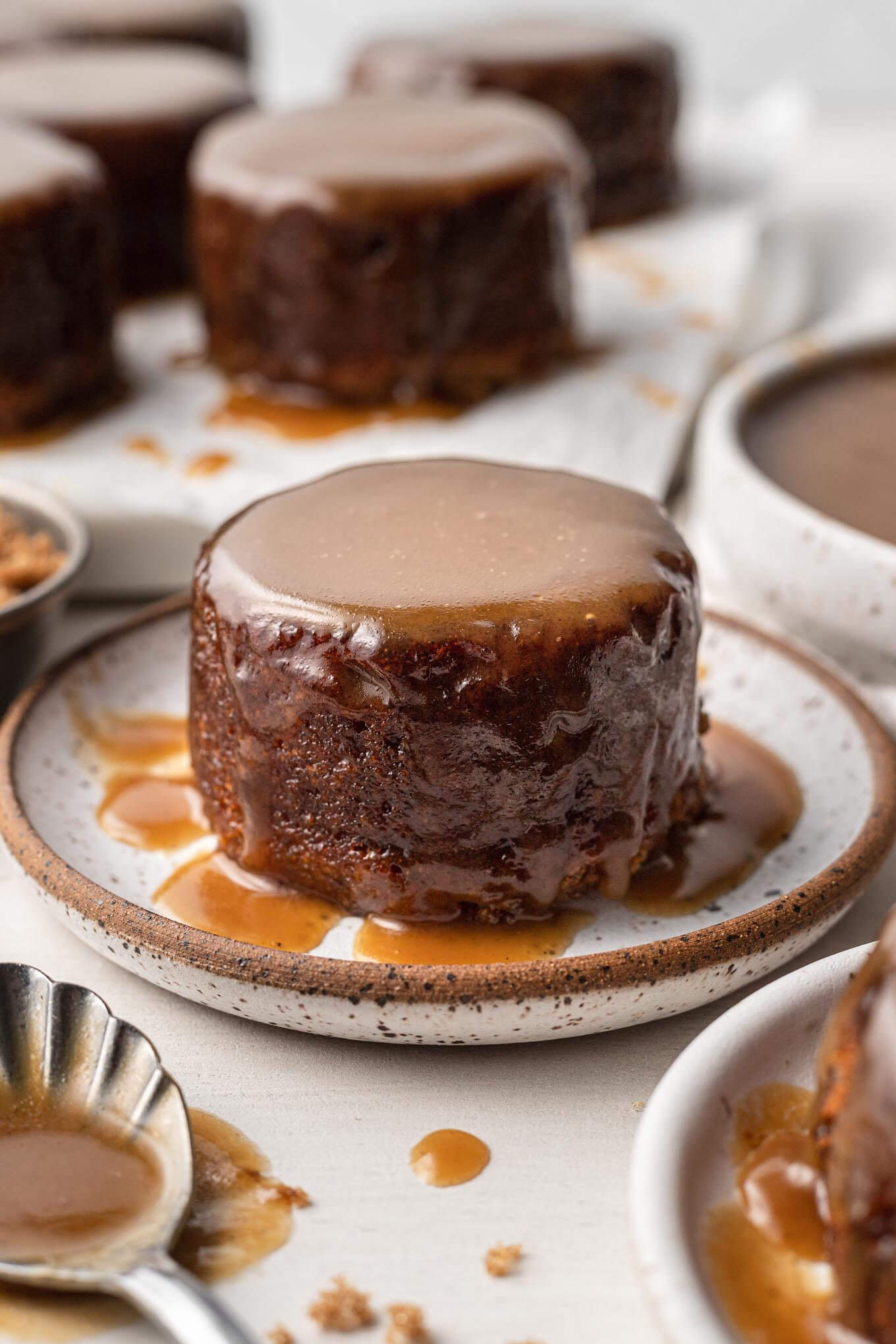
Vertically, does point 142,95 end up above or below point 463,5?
above

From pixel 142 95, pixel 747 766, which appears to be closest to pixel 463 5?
pixel 142 95

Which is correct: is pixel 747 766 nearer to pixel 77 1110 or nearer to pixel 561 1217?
pixel 561 1217

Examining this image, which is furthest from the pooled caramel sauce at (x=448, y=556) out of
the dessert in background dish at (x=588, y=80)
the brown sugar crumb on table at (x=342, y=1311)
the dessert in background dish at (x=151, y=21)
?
the dessert in background dish at (x=151, y=21)

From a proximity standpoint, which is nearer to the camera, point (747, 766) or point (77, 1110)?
point (77, 1110)

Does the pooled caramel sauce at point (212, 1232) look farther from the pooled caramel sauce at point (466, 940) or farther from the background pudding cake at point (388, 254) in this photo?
the background pudding cake at point (388, 254)

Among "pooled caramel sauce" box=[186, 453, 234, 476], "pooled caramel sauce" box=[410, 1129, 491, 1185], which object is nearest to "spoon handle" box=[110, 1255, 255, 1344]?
"pooled caramel sauce" box=[410, 1129, 491, 1185]

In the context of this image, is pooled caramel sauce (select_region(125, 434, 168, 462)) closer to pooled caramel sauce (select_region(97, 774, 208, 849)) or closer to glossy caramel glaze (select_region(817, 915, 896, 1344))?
pooled caramel sauce (select_region(97, 774, 208, 849))

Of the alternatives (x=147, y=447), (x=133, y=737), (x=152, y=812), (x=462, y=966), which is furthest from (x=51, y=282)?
(x=462, y=966)

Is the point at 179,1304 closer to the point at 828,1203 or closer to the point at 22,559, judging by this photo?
the point at 828,1203
